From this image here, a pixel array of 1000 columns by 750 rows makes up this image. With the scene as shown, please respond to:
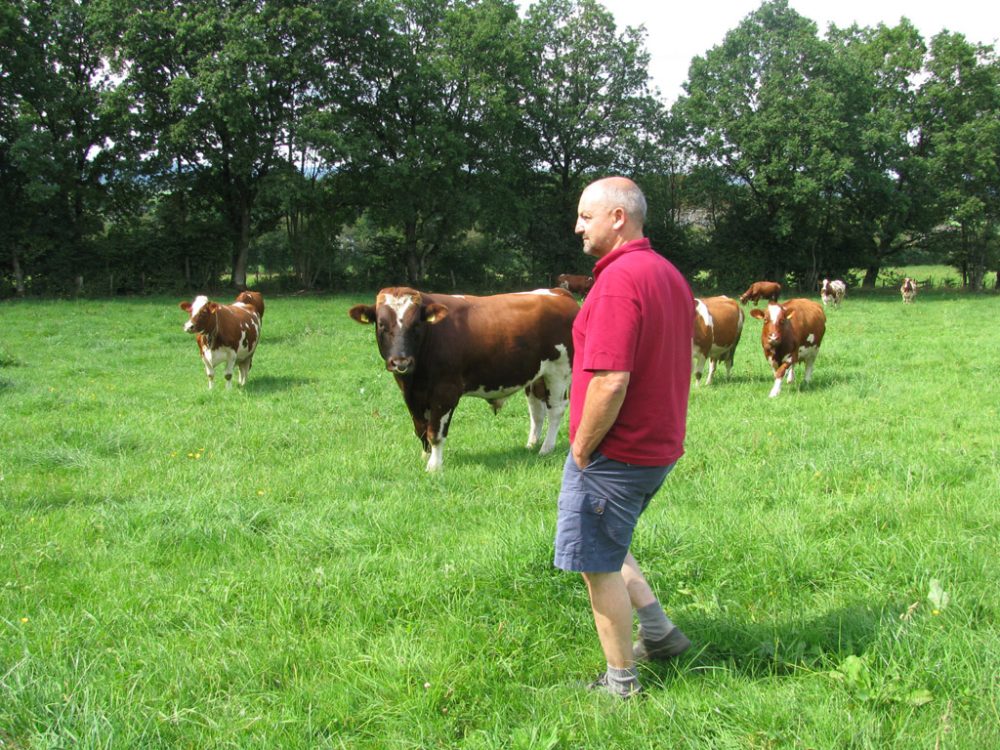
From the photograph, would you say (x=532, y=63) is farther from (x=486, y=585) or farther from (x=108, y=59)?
(x=486, y=585)

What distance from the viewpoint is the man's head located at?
2.92 meters

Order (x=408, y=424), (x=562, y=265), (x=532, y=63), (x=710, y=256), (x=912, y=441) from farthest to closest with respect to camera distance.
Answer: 1. (x=710, y=256)
2. (x=562, y=265)
3. (x=532, y=63)
4. (x=408, y=424)
5. (x=912, y=441)

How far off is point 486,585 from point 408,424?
5.27 meters

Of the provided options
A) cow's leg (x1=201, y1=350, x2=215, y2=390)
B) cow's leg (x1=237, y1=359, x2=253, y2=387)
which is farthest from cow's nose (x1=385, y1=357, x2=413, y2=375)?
cow's leg (x1=237, y1=359, x2=253, y2=387)

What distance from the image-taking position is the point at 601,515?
2.88 m

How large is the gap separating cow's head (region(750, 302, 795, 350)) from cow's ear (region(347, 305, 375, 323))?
6685 millimetres

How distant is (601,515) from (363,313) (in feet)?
15.2

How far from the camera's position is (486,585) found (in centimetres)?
402

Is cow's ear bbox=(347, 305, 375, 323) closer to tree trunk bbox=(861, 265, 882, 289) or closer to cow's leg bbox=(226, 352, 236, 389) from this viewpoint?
cow's leg bbox=(226, 352, 236, 389)

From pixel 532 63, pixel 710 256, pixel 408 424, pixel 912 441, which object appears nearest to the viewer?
pixel 912 441

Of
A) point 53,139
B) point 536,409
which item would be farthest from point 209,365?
point 53,139

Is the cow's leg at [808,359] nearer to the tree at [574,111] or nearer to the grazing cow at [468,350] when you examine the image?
the grazing cow at [468,350]

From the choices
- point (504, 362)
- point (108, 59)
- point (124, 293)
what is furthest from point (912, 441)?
point (108, 59)

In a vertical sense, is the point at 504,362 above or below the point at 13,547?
above
